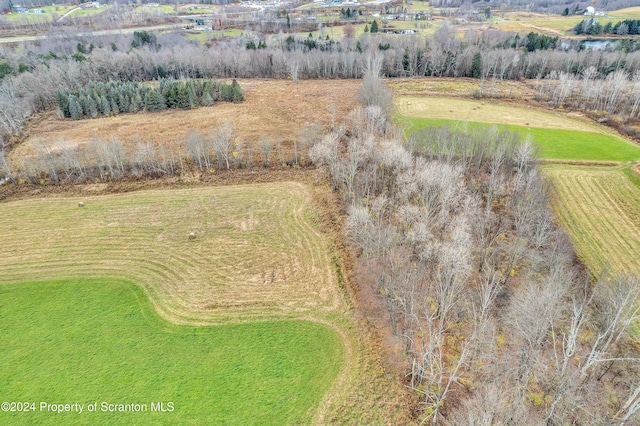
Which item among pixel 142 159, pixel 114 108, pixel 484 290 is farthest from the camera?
pixel 114 108

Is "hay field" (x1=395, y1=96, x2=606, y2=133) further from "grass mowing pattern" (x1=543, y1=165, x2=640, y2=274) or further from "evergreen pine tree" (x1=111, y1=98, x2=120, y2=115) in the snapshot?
"evergreen pine tree" (x1=111, y1=98, x2=120, y2=115)

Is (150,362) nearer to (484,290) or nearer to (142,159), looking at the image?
(484,290)

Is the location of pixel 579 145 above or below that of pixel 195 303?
above

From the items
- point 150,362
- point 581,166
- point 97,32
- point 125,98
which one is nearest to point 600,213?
point 581,166

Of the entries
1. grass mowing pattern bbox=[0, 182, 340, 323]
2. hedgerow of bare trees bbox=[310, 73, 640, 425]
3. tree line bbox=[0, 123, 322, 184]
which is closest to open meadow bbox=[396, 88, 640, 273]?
hedgerow of bare trees bbox=[310, 73, 640, 425]

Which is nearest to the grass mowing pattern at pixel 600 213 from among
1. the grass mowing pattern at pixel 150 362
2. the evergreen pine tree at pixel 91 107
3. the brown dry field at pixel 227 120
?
the grass mowing pattern at pixel 150 362

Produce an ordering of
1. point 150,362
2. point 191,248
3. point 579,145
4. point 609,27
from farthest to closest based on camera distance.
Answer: point 609,27 < point 579,145 < point 191,248 < point 150,362

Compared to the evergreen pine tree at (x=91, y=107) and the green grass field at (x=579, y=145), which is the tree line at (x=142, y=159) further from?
the green grass field at (x=579, y=145)
